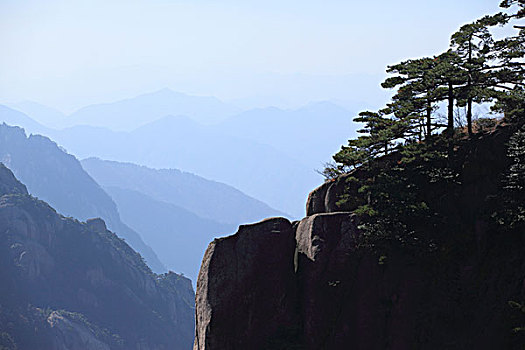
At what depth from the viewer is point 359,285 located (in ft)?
88.7

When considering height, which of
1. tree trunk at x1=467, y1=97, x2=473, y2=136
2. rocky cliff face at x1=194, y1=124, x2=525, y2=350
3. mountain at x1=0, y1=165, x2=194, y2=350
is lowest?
rocky cliff face at x1=194, y1=124, x2=525, y2=350

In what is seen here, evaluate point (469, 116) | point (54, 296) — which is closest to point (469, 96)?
point (469, 116)

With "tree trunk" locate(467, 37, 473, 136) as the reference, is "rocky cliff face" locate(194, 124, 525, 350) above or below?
below

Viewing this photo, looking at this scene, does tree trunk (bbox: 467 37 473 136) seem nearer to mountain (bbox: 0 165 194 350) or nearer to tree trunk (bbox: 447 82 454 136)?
tree trunk (bbox: 447 82 454 136)

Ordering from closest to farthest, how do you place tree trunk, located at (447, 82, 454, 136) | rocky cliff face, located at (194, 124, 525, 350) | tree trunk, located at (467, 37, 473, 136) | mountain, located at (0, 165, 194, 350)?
rocky cliff face, located at (194, 124, 525, 350), tree trunk, located at (467, 37, 473, 136), tree trunk, located at (447, 82, 454, 136), mountain, located at (0, 165, 194, 350)

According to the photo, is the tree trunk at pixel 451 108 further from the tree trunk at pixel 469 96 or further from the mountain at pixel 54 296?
the mountain at pixel 54 296

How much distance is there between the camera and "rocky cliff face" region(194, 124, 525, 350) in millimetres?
24984

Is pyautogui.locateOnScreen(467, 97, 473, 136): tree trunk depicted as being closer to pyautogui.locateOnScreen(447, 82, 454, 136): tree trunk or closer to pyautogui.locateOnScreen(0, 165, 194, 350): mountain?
pyautogui.locateOnScreen(447, 82, 454, 136): tree trunk

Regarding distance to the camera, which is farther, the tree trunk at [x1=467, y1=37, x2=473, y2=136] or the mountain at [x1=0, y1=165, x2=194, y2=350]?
the mountain at [x1=0, y1=165, x2=194, y2=350]

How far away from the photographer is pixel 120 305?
197m

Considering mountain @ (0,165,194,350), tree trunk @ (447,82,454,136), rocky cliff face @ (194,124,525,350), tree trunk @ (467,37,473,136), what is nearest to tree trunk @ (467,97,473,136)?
tree trunk @ (467,37,473,136)

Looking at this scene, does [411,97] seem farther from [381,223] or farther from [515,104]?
[381,223]

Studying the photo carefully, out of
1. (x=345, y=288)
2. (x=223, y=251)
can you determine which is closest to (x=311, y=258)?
(x=345, y=288)

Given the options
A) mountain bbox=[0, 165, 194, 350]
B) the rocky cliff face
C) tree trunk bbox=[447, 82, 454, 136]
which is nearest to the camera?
the rocky cliff face
